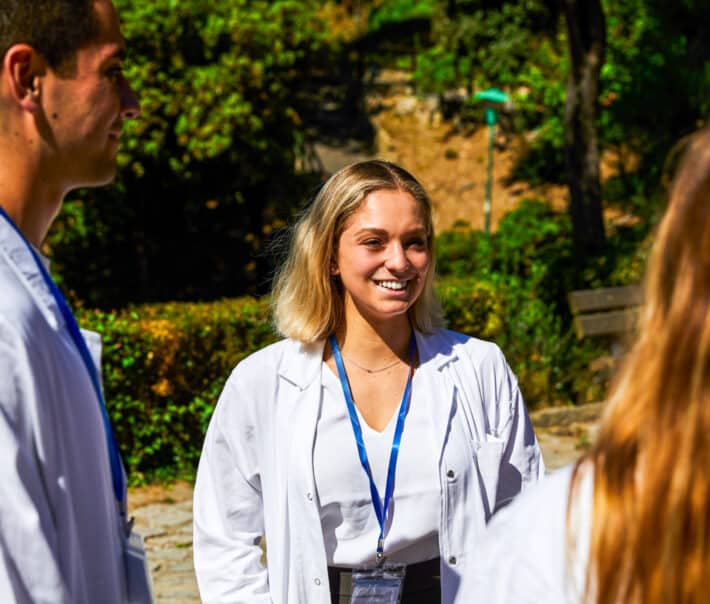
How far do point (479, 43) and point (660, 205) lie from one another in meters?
21.3

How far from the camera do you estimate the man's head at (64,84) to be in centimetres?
176

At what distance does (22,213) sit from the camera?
69.9 inches

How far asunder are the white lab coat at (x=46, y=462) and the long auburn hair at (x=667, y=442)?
861mm

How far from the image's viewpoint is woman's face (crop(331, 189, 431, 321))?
314 cm

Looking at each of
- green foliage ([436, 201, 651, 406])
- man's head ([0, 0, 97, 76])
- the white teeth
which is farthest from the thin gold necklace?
green foliage ([436, 201, 651, 406])

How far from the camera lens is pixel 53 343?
1.68 m

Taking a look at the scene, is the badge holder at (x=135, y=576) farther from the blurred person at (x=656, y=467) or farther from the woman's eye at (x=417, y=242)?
the woman's eye at (x=417, y=242)

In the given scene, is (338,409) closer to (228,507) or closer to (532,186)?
(228,507)

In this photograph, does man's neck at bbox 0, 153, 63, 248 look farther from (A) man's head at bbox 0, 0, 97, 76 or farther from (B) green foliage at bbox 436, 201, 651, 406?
(B) green foliage at bbox 436, 201, 651, 406

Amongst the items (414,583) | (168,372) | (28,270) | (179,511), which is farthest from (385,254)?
(168,372)

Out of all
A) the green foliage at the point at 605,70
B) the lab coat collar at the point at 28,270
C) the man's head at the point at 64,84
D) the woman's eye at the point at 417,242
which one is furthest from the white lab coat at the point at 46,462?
the green foliage at the point at 605,70

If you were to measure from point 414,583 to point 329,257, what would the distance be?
1.05m

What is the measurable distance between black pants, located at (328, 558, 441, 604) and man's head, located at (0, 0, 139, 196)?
56.2 inches

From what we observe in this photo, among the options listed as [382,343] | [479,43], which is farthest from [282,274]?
[479,43]
